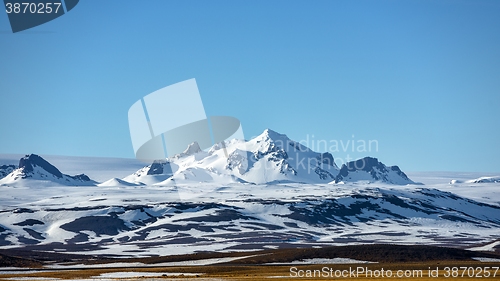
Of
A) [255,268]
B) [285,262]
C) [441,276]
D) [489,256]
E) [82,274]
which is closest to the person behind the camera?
[441,276]

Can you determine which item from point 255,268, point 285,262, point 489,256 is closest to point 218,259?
point 285,262

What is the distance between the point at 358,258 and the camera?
137 meters

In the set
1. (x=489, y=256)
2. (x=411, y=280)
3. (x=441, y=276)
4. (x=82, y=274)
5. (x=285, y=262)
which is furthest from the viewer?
(x=489, y=256)

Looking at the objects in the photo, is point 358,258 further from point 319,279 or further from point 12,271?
point 12,271

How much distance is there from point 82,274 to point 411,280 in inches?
2135

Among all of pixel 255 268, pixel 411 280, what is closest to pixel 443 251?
pixel 255 268

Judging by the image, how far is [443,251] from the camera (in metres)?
145

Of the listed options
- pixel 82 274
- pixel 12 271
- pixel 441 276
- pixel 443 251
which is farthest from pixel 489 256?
pixel 12 271

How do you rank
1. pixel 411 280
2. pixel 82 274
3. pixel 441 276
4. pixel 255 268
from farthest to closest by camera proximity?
1. pixel 255 268
2. pixel 82 274
3. pixel 441 276
4. pixel 411 280

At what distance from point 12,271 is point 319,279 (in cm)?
6062

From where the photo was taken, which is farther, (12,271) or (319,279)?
(12,271)

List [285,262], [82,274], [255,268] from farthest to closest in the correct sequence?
[285,262], [255,268], [82,274]

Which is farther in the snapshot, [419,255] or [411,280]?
[419,255]

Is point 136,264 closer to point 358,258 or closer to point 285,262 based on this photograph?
point 285,262
